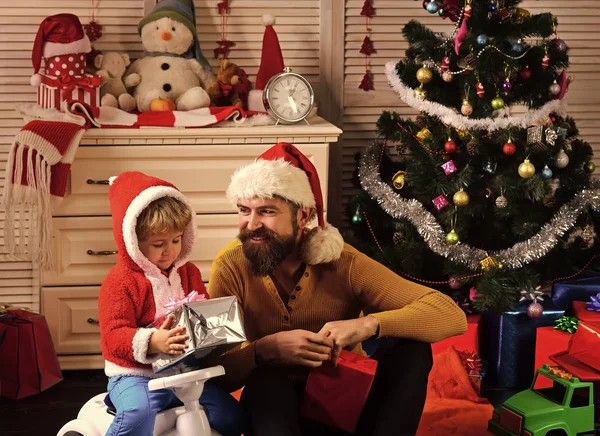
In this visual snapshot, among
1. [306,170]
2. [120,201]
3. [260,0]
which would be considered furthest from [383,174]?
[120,201]

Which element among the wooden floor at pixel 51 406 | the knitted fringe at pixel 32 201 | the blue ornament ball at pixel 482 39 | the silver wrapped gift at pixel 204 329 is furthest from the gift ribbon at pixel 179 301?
the blue ornament ball at pixel 482 39

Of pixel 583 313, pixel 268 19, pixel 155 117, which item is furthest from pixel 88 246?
pixel 583 313

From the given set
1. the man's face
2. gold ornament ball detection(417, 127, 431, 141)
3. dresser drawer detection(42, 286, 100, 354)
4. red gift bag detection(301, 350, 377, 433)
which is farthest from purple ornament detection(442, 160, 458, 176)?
dresser drawer detection(42, 286, 100, 354)

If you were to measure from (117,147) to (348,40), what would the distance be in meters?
1.07

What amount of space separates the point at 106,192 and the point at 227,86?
2.09 ft

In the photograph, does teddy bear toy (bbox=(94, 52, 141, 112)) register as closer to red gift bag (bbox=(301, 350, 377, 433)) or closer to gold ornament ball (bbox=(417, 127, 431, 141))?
gold ornament ball (bbox=(417, 127, 431, 141))

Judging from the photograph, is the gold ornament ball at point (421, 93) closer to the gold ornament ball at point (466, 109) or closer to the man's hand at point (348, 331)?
the gold ornament ball at point (466, 109)

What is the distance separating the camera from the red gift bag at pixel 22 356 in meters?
3.05

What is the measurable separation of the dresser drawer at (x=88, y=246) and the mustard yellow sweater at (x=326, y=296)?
0.90m

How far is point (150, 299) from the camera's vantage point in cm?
212

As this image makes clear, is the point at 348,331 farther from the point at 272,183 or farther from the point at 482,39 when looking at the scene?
the point at 482,39

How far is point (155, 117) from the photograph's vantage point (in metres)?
3.19

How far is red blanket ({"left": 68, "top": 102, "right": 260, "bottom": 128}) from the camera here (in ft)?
10.2

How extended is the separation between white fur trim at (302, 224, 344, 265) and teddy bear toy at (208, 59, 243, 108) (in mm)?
1259
